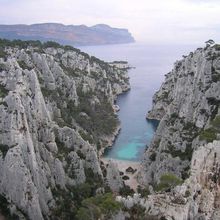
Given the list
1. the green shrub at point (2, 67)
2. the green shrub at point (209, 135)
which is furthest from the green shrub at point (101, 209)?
the green shrub at point (2, 67)

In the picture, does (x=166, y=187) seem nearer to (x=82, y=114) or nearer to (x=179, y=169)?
(x=179, y=169)

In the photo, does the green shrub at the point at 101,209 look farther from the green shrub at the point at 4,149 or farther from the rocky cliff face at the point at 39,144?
the green shrub at the point at 4,149

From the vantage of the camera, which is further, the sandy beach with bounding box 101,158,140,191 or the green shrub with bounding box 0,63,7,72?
the sandy beach with bounding box 101,158,140,191

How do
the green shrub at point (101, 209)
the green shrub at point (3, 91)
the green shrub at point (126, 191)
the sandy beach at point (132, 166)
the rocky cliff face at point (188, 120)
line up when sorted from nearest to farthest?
the green shrub at point (101, 209) < the green shrub at point (3, 91) < the green shrub at point (126, 191) < the rocky cliff face at point (188, 120) < the sandy beach at point (132, 166)

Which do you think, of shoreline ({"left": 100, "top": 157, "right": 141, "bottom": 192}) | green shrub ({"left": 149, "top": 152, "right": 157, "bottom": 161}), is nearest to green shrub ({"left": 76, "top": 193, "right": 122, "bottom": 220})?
shoreline ({"left": 100, "top": 157, "right": 141, "bottom": 192})

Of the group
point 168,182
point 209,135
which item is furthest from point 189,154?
point 168,182

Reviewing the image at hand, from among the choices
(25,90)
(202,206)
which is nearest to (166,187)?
(202,206)

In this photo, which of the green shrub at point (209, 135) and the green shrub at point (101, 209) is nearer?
the green shrub at point (101, 209)

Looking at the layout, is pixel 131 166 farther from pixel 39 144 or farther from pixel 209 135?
pixel 209 135

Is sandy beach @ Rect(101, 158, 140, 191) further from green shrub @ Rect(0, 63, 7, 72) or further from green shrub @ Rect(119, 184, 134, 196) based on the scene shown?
green shrub @ Rect(0, 63, 7, 72)
